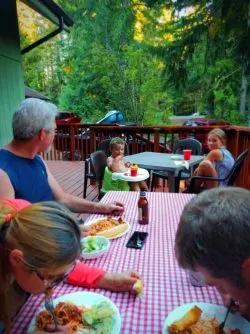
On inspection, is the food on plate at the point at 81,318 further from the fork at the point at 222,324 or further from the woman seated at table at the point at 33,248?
the fork at the point at 222,324

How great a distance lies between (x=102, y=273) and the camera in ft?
3.74

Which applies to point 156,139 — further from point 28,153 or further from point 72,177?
point 28,153

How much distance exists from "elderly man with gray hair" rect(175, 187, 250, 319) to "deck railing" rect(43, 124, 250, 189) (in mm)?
3779

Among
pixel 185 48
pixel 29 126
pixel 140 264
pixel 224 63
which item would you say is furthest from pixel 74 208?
pixel 224 63

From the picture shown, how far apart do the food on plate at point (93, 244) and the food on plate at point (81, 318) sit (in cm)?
39

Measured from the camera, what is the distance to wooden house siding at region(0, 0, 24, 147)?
4.22 m

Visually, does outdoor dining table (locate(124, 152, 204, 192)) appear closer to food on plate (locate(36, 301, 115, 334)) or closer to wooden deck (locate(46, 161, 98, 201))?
wooden deck (locate(46, 161, 98, 201))

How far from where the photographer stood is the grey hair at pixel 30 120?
5.87ft

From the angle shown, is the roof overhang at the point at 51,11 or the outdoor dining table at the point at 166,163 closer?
the outdoor dining table at the point at 166,163

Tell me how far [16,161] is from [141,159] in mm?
2423

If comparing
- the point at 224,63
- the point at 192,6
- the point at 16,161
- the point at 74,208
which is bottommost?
the point at 74,208

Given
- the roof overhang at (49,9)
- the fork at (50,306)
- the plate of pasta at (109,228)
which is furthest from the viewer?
the roof overhang at (49,9)

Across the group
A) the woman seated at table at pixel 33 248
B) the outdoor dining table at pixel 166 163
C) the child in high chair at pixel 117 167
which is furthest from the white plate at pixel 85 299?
the outdoor dining table at pixel 166 163

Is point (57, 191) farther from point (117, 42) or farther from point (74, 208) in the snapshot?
point (117, 42)
